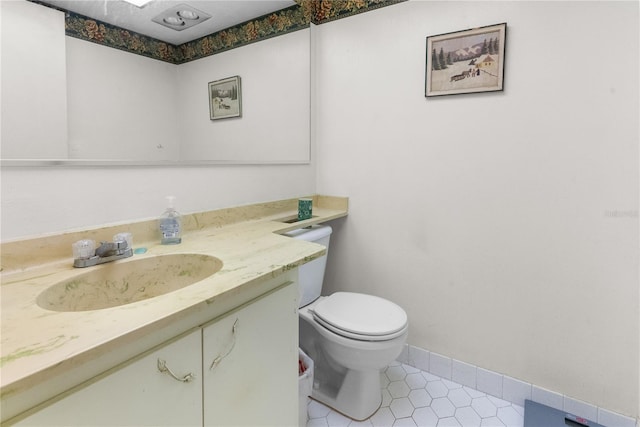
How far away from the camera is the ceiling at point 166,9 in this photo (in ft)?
3.57

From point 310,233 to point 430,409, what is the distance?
0.97 metres

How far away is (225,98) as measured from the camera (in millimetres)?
1578

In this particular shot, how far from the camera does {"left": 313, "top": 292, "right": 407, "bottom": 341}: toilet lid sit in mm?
1350

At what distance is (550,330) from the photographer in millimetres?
1484

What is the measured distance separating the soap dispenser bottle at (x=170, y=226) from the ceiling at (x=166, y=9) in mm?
621

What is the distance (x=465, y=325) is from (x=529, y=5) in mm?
1444

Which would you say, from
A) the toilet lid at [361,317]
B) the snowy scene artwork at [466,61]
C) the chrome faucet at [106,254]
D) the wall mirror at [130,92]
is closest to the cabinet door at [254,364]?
the toilet lid at [361,317]

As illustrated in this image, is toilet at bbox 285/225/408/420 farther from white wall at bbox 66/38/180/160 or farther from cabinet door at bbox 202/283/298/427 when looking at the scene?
white wall at bbox 66/38/180/160

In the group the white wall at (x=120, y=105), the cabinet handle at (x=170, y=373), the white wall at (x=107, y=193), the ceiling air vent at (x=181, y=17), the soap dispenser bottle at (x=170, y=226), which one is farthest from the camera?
the ceiling air vent at (x=181, y=17)

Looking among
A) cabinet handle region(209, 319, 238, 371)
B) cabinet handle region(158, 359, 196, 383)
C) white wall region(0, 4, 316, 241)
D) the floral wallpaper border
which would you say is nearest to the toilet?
white wall region(0, 4, 316, 241)

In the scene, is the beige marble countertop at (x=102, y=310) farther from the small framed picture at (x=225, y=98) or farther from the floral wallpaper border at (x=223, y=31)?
→ the floral wallpaper border at (x=223, y=31)

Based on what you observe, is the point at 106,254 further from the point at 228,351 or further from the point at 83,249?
the point at 228,351

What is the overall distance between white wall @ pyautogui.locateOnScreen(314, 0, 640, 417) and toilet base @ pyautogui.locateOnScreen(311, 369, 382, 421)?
446mm

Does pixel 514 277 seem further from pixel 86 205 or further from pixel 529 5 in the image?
pixel 86 205
